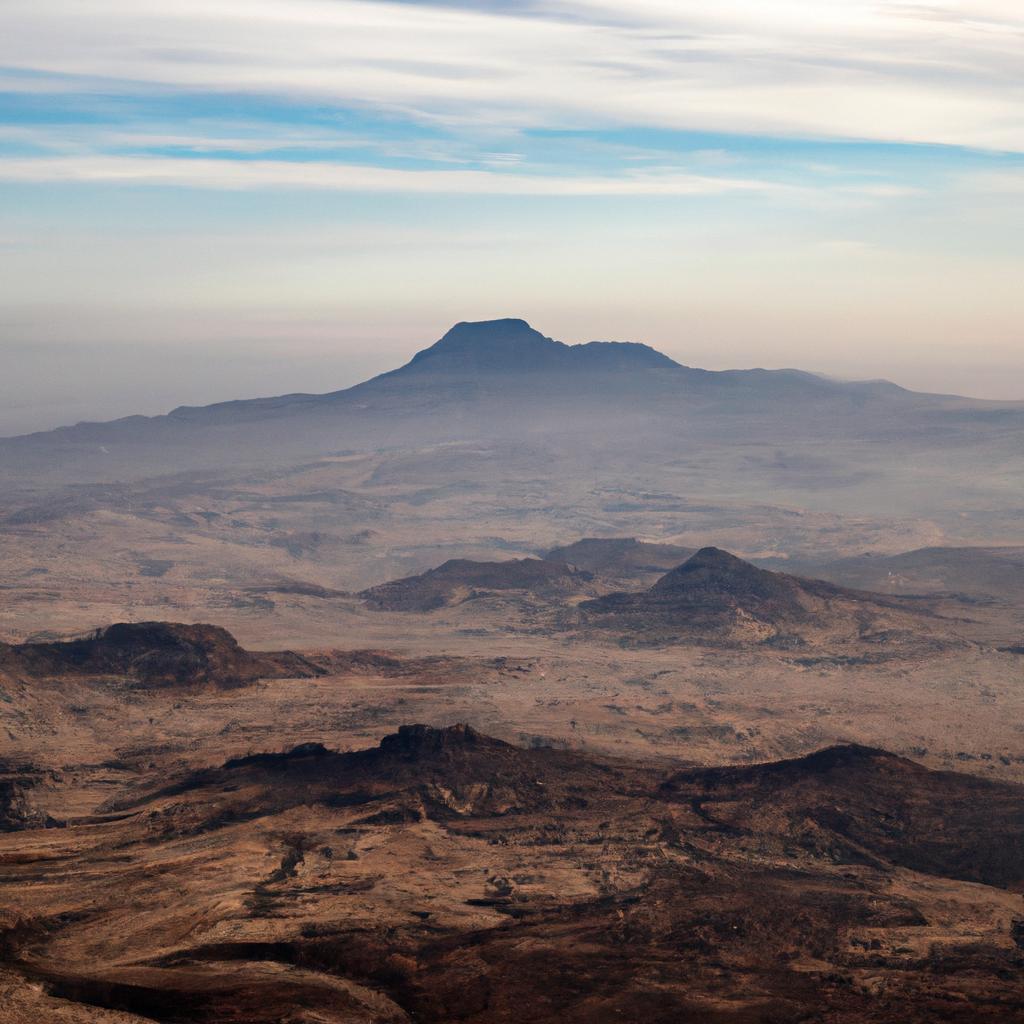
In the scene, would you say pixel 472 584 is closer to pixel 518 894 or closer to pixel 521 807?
pixel 521 807

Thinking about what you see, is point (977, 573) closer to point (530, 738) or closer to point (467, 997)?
point (530, 738)

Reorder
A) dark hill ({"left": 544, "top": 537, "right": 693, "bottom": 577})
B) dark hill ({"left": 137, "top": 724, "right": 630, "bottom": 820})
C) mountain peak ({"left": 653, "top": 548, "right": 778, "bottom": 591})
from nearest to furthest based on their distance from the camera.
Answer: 1. dark hill ({"left": 137, "top": 724, "right": 630, "bottom": 820})
2. mountain peak ({"left": 653, "top": 548, "right": 778, "bottom": 591})
3. dark hill ({"left": 544, "top": 537, "right": 693, "bottom": 577})

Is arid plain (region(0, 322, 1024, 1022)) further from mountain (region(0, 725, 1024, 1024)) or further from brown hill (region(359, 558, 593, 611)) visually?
brown hill (region(359, 558, 593, 611))

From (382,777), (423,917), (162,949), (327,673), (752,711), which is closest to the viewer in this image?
(162,949)

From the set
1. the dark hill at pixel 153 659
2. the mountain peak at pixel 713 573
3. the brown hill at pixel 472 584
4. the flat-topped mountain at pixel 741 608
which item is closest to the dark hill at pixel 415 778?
the dark hill at pixel 153 659

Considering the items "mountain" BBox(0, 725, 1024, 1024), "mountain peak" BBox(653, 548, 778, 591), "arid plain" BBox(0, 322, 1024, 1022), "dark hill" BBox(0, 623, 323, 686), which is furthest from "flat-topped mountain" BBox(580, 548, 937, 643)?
"mountain" BBox(0, 725, 1024, 1024)

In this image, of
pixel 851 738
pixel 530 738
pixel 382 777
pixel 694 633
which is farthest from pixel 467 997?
pixel 694 633
